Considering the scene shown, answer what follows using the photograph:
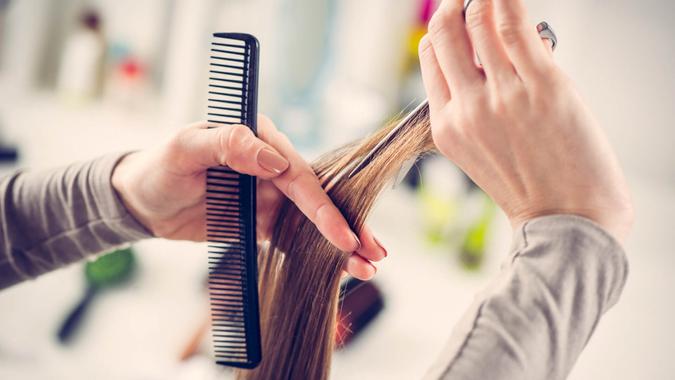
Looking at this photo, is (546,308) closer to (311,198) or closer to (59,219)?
(311,198)

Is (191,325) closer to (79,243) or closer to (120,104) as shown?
(79,243)

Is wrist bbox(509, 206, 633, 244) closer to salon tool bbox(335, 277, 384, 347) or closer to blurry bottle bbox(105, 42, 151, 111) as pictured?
salon tool bbox(335, 277, 384, 347)

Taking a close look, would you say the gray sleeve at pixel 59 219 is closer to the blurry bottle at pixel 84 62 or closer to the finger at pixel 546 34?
the finger at pixel 546 34

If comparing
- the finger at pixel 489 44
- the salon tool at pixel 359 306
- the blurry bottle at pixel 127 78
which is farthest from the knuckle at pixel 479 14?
the blurry bottle at pixel 127 78

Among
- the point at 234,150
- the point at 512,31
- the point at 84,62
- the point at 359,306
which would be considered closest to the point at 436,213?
the point at 359,306

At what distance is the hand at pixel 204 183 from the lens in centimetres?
63

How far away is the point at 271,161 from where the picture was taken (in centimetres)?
64

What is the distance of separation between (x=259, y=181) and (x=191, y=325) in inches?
20.9

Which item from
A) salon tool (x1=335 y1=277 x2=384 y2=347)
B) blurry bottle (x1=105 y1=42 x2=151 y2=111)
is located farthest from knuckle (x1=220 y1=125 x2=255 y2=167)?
blurry bottle (x1=105 y1=42 x2=151 y2=111)

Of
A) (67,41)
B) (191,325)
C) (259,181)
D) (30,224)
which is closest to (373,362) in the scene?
(191,325)

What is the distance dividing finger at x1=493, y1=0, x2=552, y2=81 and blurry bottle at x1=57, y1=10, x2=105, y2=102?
1416 millimetres

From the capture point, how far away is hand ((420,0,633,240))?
459 mm

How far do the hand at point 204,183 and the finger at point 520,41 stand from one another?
0.26 metres

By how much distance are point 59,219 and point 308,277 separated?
15.0 inches
